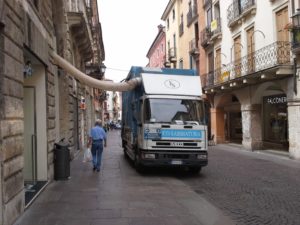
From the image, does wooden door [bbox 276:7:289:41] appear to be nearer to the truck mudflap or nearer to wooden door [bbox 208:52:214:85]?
the truck mudflap

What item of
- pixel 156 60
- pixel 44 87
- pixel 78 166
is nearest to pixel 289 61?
pixel 78 166

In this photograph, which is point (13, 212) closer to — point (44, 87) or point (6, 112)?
point (6, 112)

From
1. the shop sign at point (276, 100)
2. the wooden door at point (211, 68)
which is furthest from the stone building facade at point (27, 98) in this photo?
the wooden door at point (211, 68)

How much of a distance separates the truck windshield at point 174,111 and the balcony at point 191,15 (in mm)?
21210

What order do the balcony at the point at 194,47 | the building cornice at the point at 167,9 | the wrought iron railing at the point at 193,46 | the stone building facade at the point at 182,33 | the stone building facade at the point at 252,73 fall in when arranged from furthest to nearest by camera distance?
the building cornice at the point at 167,9 < the stone building facade at the point at 182,33 < the wrought iron railing at the point at 193,46 < the balcony at the point at 194,47 < the stone building facade at the point at 252,73

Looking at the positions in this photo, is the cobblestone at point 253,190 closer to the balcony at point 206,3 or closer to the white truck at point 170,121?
the white truck at point 170,121

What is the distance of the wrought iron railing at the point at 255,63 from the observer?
58.9 ft

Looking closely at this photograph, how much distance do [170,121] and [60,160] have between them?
3342 mm

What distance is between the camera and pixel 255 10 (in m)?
21.1

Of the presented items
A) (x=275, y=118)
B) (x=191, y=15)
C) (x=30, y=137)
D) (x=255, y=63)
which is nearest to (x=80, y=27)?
(x=255, y=63)

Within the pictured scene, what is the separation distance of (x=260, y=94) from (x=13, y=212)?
17.3 metres

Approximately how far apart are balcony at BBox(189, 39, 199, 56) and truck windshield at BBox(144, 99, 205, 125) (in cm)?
1991

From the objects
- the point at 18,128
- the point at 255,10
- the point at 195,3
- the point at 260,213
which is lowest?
the point at 260,213

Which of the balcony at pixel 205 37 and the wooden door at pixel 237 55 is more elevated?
the balcony at pixel 205 37
